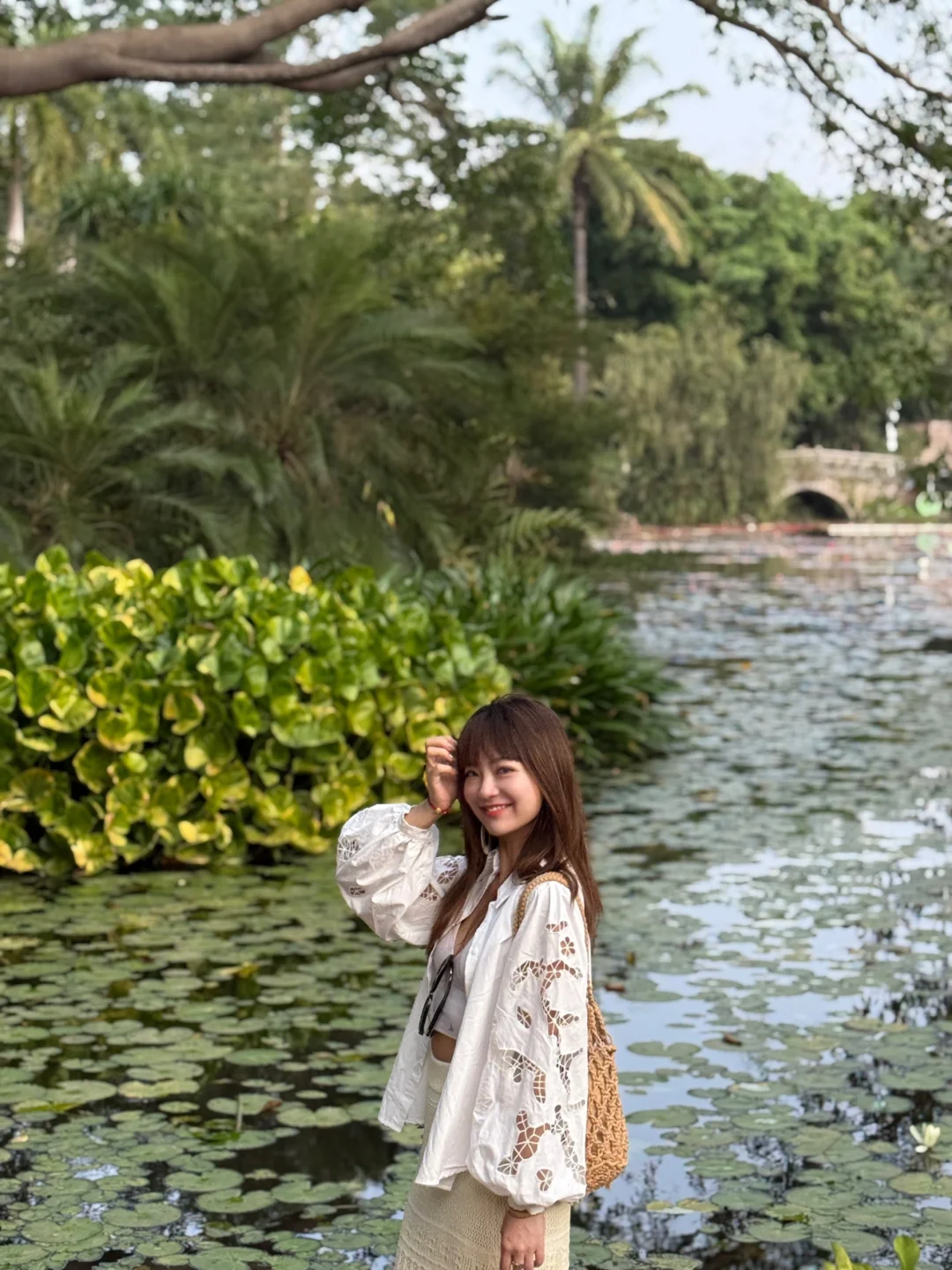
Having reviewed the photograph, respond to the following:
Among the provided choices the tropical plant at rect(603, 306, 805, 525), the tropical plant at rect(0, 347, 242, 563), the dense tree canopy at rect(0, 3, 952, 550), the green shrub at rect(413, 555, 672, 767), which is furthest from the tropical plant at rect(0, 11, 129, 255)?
the tropical plant at rect(603, 306, 805, 525)

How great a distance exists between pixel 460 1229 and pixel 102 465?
379 inches

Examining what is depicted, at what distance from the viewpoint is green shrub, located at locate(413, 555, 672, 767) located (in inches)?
419

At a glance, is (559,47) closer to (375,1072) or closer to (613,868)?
(613,868)

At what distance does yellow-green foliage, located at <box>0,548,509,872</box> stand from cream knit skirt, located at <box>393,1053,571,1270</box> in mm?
4832

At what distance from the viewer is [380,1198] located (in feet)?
13.9

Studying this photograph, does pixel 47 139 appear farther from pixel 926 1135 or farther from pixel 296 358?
pixel 926 1135

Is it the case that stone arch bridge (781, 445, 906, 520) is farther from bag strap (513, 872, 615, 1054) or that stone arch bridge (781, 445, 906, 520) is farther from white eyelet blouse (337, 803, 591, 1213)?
white eyelet blouse (337, 803, 591, 1213)

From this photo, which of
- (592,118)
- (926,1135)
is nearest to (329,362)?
(926,1135)

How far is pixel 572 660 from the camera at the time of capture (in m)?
10.9

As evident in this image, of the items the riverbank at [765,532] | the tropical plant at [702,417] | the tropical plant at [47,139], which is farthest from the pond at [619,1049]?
the tropical plant at [702,417]

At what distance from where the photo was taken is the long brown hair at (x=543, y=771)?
Result: 9.20 feet

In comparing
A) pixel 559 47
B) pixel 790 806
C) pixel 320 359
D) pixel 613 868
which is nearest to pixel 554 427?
pixel 320 359

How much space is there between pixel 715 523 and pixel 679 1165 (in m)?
45.7

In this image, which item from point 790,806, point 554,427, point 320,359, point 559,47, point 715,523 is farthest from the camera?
point 715,523
